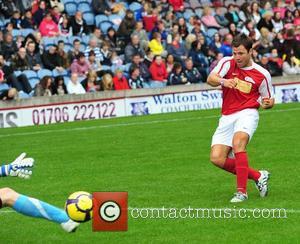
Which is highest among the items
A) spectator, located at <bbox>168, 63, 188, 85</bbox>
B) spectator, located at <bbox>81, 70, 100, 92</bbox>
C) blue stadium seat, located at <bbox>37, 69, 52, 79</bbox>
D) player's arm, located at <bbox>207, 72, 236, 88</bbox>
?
player's arm, located at <bbox>207, 72, 236, 88</bbox>

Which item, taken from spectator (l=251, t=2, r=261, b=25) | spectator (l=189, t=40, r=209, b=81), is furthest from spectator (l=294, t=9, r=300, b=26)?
spectator (l=189, t=40, r=209, b=81)

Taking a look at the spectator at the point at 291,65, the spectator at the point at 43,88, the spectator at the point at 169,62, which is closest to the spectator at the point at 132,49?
the spectator at the point at 169,62

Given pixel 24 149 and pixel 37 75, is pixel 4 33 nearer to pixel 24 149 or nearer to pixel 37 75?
pixel 37 75

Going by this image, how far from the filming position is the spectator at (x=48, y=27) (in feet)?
86.7

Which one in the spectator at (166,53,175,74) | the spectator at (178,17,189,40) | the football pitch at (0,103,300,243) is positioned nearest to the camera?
the football pitch at (0,103,300,243)

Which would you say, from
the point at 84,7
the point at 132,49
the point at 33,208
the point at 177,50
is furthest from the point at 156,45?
the point at 33,208

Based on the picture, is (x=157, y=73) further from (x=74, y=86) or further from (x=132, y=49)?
(x=74, y=86)

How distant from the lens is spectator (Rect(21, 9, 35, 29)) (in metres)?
26.4

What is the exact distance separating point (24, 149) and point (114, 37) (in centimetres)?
970

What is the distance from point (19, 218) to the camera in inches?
A: 441

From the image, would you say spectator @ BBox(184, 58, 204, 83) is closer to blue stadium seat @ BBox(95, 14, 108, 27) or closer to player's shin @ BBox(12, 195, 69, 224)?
blue stadium seat @ BBox(95, 14, 108, 27)

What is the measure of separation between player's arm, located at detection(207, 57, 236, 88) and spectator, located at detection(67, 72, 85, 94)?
12.8 m

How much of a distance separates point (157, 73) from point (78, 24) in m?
2.69

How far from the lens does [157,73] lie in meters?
26.7
